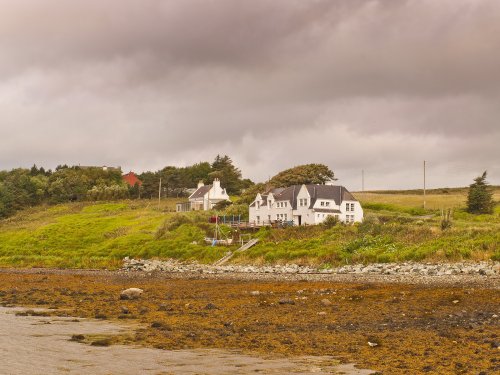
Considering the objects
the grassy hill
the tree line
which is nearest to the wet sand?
the grassy hill

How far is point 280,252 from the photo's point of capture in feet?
215

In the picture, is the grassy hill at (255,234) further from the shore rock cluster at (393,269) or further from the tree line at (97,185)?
the tree line at (97,185)

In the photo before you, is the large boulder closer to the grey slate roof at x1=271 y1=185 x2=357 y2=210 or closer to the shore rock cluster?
the shore rock cluster

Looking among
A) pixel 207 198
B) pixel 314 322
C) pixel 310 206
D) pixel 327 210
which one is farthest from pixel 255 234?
pixel 314 322

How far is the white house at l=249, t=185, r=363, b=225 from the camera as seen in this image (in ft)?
295

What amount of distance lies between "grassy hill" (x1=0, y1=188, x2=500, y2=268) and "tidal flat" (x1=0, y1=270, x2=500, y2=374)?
21.9 metres

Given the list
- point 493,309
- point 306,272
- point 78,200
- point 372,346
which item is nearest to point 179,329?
point 372,346

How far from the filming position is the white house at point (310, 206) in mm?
89938

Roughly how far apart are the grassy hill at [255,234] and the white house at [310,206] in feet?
11.6

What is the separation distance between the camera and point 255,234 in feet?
271

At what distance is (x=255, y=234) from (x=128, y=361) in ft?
221

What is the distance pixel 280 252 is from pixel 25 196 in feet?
367

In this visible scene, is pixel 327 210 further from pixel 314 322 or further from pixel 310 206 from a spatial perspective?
pixel 314 322

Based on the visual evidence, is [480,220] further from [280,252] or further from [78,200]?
[78,200]
